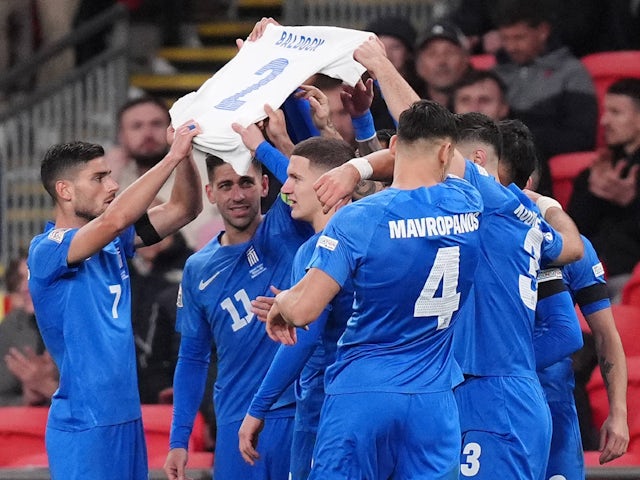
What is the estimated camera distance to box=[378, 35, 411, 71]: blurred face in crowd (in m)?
10.2

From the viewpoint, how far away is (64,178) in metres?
6.64

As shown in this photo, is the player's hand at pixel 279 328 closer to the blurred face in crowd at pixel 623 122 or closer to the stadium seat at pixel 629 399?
the stadium seat at pixel 629 399

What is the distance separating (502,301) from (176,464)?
1706 mm

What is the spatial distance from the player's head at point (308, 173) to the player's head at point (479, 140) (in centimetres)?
53

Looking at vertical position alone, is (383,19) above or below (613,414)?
above

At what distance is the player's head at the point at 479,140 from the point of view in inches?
253

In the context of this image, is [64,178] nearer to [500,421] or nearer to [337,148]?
[337,148]

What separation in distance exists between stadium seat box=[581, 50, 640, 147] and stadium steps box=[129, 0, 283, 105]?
10.6 feet

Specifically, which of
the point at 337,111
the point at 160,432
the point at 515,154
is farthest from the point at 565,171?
the point at 160,432

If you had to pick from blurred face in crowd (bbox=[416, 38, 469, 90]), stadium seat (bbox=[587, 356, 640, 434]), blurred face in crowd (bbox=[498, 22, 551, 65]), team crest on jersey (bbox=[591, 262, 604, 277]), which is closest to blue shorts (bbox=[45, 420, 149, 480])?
team crest on jersey (bbox=[591, 262, 604, 277])

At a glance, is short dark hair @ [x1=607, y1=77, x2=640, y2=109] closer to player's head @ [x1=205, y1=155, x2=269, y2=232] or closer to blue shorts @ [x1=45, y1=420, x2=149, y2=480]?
player's head @ [x1=205, y1=155, x2=269, y2=232]

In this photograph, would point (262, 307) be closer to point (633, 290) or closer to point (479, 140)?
point (479, 140)

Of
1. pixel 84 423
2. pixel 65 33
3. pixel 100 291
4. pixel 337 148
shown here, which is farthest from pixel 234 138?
pixel 65 33

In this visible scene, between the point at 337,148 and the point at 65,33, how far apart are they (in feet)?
23.2
